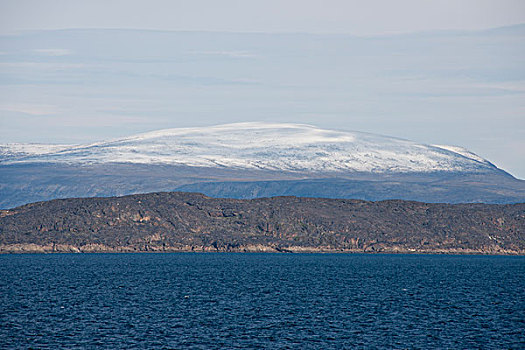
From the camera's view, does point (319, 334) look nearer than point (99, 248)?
Yes

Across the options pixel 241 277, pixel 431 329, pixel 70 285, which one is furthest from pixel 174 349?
pixel 241 277

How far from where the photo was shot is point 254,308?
79.5 metres

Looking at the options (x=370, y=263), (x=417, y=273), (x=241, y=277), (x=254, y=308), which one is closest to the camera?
(x=254, y=308)

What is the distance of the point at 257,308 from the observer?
7944 cm

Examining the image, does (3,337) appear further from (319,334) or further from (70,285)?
(70,285)

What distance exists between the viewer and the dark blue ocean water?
200 ft

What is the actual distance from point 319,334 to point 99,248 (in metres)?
135

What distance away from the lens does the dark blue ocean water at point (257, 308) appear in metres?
60.9

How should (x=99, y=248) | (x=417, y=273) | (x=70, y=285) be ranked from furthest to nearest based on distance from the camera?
(x=99, y=248) → (x=417, y=273) → (x=70, y=285)

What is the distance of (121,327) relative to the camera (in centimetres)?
6581

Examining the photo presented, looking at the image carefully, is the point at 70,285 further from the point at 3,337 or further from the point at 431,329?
the point at 431,329

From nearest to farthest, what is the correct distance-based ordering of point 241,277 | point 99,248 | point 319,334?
point 319,334 < point 241,277 < point 99,248

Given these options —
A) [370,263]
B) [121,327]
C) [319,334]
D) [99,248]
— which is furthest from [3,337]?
[99,248]

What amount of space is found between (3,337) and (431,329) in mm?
34193
